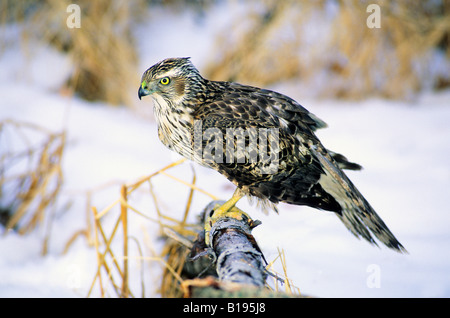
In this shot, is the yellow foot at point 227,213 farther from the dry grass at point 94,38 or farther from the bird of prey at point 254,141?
the dry grass at point 94,38

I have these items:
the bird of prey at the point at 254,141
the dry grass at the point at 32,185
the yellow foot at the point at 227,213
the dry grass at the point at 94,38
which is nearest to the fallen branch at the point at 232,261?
the yellow foot at the point at 227,213

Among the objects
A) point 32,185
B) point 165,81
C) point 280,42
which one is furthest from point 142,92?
point 280,42

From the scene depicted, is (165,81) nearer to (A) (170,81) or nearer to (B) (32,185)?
(A) (170,81)

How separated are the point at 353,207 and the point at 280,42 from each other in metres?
3.18

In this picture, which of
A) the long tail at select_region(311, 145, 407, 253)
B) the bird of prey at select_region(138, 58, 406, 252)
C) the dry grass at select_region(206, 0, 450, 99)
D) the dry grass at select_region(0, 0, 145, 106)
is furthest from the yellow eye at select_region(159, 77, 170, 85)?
the dry grass at select_region(206, 0, 450, 99)

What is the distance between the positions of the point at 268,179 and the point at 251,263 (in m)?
0.54

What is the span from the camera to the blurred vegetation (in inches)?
190

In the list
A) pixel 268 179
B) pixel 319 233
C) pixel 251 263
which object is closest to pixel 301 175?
pixel 268 179

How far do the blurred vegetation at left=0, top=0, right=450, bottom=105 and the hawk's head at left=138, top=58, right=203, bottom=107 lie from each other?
2885mm

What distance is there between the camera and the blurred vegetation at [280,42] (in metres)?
4.82

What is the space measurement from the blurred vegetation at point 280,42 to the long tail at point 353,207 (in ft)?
9.96

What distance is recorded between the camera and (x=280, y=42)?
4941mm

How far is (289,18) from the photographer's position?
4918 millimetres
